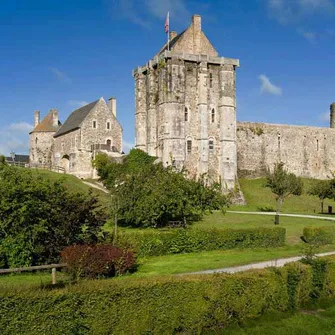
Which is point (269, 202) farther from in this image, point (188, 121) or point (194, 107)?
point (194, 107)

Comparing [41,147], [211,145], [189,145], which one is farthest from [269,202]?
[41,147]

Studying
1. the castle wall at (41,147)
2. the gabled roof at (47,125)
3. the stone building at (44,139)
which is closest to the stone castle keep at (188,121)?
the castle wall at (41,147)

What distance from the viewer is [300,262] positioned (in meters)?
14.5

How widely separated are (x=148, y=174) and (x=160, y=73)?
16443mm

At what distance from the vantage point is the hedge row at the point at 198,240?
785 inches

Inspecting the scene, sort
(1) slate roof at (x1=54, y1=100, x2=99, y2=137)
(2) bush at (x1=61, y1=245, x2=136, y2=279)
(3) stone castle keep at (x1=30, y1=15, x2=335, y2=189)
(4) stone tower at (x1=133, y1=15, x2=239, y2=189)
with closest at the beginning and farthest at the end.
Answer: (2) bush at (x1=61, y1=245, x2=136, y2=279)
(4) stone tower at (x1=133, y1=15, x2=239, y2=189)
(3) stone castle keep at (x1=30, y1=15, x2=335, y2=189)
(1) slate roof at (x1=54, y1=100, x2=99, y2=137)

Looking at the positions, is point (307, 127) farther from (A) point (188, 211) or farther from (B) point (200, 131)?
(A) point (188, 211)

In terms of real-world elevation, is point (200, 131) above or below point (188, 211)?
above

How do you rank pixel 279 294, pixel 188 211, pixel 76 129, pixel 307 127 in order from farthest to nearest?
pixel 307 127
pixel 76 129
pixel 188 211
pixel 279 294

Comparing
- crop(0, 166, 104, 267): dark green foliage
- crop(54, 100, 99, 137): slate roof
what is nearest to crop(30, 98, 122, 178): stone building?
crop(54, 100, 99, 137): slate roof

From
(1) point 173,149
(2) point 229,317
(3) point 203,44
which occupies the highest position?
(3) point 203,44

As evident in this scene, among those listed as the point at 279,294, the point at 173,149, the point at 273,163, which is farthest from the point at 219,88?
the point at 279,294

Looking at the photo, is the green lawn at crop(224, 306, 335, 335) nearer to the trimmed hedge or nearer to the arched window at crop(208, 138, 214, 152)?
the trimmed hedge

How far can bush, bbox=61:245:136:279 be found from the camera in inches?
568
